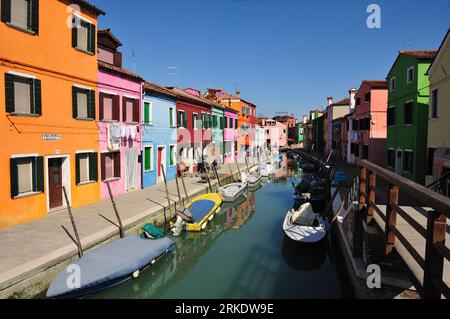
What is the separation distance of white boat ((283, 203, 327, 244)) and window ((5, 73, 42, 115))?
10.3 metres

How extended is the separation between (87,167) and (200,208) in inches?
217

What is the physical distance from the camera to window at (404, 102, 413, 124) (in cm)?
1878

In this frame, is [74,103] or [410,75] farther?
[410,75]

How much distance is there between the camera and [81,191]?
45.9ft

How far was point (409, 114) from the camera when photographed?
1902cm

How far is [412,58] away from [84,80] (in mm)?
17824

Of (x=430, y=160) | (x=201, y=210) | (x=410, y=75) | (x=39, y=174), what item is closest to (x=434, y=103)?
(x=430, y=160)

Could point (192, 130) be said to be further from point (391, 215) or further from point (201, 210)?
point (391, 215)

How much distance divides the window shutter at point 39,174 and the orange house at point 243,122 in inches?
1279

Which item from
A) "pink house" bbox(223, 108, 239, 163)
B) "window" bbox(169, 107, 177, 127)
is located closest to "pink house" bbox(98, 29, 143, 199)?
"window" bbox(169, 107, 177, 127)

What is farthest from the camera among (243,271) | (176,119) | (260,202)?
(176,119)

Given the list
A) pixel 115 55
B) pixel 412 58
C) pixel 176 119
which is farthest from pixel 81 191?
pixel 412 58

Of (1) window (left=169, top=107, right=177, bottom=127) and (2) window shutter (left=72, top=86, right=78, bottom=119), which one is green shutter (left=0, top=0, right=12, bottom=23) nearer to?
(2) window shutter (left=72, top=86, right=78, bottom=119)
